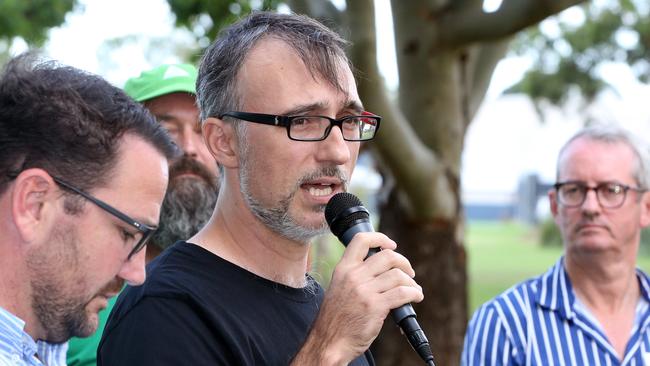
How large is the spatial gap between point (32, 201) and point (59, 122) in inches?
8.0

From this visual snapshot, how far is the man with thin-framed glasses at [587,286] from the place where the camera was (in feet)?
11.9

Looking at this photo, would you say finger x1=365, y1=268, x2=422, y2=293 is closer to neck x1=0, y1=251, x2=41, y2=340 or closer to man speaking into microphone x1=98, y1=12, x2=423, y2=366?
man speaking into microphone x1=98, y1=12, x2=423, y2=366

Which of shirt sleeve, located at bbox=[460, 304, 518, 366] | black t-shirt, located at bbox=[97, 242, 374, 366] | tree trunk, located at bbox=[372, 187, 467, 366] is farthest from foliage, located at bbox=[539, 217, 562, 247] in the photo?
black t-shirt, located at bbox=[97, 242, 374, 366]

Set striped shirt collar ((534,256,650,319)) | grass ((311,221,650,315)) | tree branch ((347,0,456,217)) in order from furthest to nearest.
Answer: grass ((311,221,650,315)) < tree branch ((347,0,456,217)) < striped shirt collar ((534,256,650,319))

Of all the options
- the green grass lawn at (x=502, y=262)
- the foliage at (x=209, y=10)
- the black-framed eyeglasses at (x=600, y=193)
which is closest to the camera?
the black-framed eyeglasses at (x=600, y=193)

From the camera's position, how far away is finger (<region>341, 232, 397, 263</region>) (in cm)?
214

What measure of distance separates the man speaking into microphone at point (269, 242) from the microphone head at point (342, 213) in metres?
0.05

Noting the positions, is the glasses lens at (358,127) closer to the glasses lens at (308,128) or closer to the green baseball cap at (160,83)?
the glasses lens at (308,128)

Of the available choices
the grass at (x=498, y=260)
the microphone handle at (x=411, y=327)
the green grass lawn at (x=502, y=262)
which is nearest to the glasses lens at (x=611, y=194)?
the microphone handle at (x=411, y=327)

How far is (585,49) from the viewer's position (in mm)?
13109

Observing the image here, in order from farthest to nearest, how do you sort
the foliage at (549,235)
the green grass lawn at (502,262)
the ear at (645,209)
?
the foliage at (549,235)
the green grass lawn at (502,262)
the ear at (645,209)

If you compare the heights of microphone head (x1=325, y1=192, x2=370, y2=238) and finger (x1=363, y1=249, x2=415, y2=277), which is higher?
microphone head (x1=325, y1=192, x2=370, y2=238)

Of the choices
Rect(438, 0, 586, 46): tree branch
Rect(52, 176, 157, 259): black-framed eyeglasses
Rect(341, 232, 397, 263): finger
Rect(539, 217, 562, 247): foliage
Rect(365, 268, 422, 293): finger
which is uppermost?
Rect(539, 217, 562, 247): foliage

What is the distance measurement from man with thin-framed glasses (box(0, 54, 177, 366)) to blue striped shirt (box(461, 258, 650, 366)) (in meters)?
1.98
